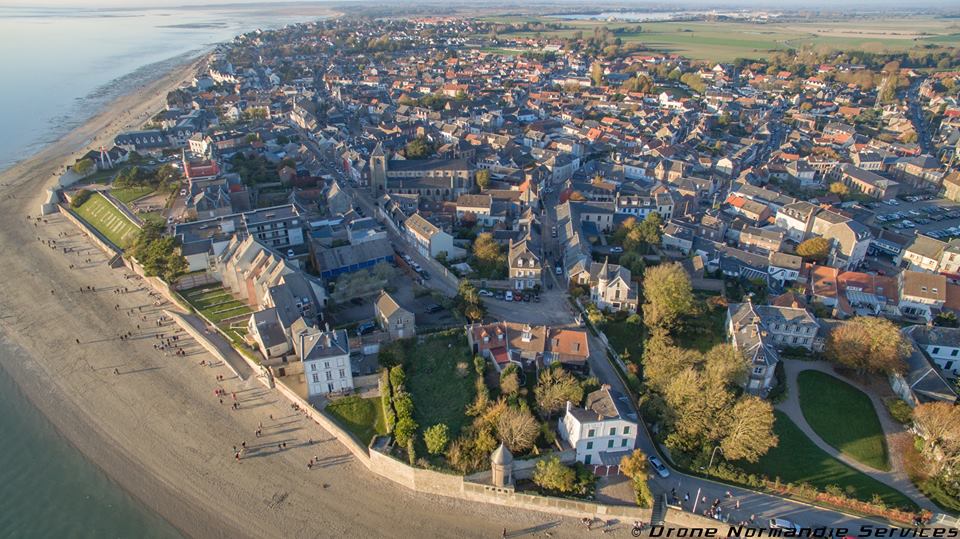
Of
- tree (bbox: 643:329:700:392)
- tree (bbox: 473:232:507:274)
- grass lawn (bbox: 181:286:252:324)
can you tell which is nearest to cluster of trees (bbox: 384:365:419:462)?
tree (bbox: 643:329:700:392)

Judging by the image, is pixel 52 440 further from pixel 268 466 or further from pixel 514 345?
pixel 514 345

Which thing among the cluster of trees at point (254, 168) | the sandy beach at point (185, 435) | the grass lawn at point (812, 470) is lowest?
the sandy beach at point (185, 435)

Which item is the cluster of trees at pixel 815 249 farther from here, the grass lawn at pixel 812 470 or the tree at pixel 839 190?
the grass lawn at pixel 812 470

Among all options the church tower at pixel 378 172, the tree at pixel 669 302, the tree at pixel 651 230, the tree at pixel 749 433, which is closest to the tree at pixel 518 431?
the tree at pixel 749 433

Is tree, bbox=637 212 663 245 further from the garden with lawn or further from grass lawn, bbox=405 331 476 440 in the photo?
the garden with lawn

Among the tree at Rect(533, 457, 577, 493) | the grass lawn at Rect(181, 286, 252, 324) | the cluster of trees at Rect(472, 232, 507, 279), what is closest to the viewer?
the tree at Rect(533, 457, 577, 493)

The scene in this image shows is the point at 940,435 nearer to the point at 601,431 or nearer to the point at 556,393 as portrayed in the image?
the point at 601,431
